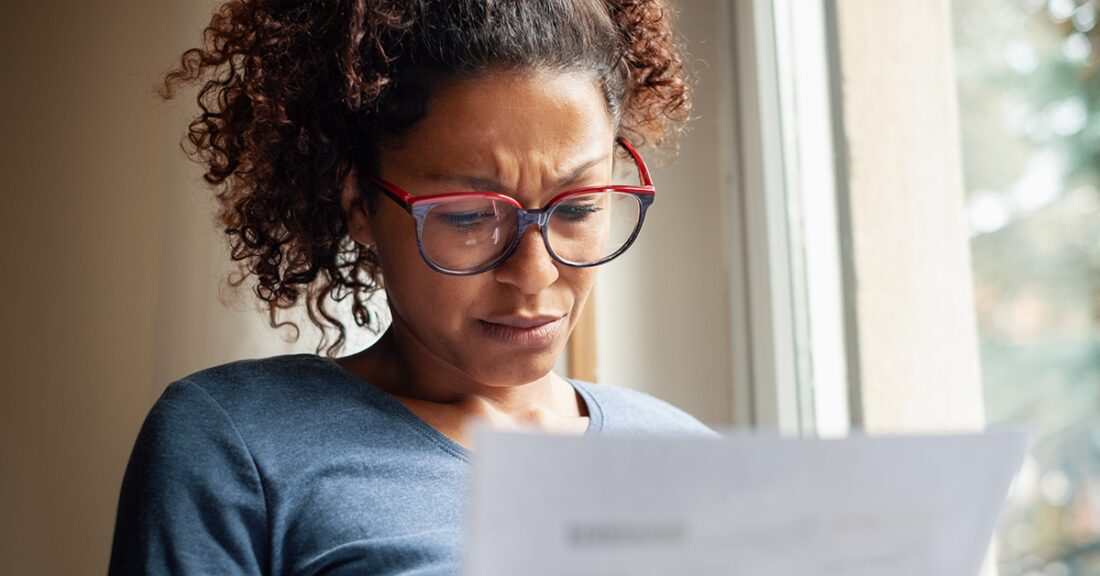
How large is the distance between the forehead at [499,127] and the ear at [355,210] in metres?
0.07

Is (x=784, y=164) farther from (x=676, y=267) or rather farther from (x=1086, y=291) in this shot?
(x=1086, y=291)

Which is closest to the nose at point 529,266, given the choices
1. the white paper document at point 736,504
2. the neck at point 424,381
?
the neck at point 424,381

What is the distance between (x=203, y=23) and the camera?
126 cm

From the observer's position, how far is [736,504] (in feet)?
1.60

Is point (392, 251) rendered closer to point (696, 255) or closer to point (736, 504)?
point (736, 504)

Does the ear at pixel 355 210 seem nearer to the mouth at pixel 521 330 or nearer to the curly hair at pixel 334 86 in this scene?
the curly hair at pixel 334 86

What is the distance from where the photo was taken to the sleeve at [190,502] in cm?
80

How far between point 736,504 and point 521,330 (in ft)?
1.63

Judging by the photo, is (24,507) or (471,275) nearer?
(471,275)

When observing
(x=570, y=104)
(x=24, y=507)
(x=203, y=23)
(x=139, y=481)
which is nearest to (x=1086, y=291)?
(x=570, y=104)

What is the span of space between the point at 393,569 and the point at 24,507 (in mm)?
509

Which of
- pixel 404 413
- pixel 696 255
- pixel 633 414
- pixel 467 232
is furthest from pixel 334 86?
pixel 696 255

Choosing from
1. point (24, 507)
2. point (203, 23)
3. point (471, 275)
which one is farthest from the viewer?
point (203, 23)

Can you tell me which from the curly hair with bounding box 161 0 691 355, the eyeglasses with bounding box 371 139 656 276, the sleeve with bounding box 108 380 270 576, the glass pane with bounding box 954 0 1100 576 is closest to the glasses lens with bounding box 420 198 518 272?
the eyeglasses with bounding box 371 139 656 276
